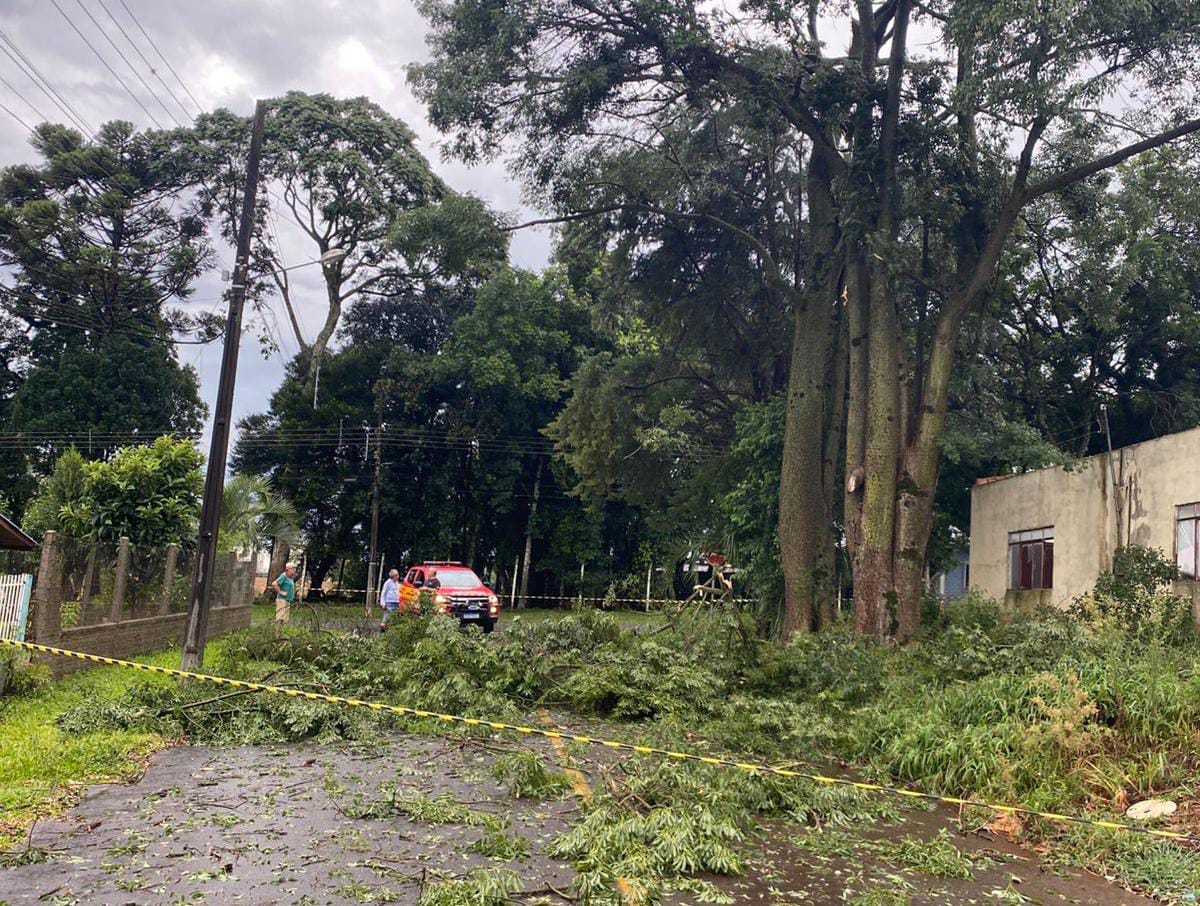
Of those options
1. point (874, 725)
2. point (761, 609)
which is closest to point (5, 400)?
point (761, 609)

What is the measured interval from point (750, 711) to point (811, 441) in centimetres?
904

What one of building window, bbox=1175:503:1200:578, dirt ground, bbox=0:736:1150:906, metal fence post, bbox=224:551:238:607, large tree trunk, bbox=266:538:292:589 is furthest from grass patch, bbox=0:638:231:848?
large tree trunk, bbox=266:538:292:589

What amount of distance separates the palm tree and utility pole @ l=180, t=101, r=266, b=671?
9741 mm

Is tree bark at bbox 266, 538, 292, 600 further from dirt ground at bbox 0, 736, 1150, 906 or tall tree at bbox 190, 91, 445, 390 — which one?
dirt ground at bbox 0, 736, 1150, 906

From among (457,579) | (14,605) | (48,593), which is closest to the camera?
(14,605)

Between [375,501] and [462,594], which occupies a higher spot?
[375,501]

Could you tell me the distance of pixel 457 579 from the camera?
2733cm

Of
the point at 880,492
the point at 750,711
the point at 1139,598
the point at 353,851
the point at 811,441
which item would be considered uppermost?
the point at 811,441

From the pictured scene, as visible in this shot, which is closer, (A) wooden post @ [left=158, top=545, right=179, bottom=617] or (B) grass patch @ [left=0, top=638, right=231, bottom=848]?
(B) grass patch @ [left=0, top=638, right=231, bottom=848]

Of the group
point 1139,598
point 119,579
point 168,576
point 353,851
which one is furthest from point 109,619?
point 1139,598

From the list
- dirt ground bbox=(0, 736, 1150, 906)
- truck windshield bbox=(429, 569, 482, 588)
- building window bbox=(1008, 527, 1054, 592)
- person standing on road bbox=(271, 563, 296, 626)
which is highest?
building window bbox=(1008, 527, 1054, 592)

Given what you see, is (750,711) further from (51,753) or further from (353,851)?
(51,753)

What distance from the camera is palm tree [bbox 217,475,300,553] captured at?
2562 cm

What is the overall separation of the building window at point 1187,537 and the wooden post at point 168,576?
1769 centimetres
